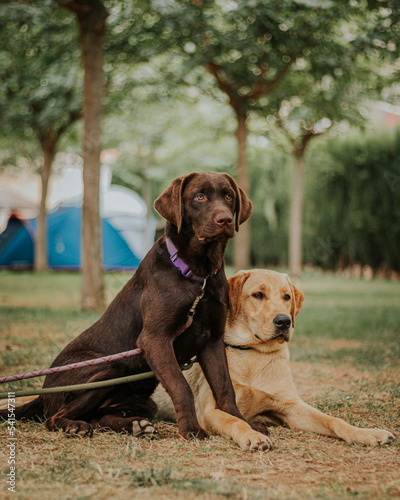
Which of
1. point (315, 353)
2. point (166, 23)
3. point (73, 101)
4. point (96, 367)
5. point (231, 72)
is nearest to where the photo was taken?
point (96, 367)

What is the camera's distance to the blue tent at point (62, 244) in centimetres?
2406

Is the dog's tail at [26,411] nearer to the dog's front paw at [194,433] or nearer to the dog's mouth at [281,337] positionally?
the dog's front paw at [194,433]

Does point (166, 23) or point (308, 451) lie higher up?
point (166, 23)

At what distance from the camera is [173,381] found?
10.8 feet

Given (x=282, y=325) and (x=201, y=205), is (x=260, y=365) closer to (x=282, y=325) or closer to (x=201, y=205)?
(x=282, y=325)

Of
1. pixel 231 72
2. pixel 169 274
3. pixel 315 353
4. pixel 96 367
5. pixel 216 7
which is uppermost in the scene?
pixel 216 7

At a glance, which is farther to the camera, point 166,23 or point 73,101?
point 73,101

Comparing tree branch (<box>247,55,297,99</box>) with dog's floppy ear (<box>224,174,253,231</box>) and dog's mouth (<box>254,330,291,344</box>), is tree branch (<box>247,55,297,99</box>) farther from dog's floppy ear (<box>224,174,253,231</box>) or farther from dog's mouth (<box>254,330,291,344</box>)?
dog's mouth (<box>254,330,291,344</box>)

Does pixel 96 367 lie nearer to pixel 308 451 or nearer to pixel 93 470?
pixel 93 470

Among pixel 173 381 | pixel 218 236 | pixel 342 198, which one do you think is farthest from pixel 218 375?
pixel 342 198

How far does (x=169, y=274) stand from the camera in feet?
11.5

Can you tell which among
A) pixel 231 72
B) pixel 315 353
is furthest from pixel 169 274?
Result: pixel 231 72

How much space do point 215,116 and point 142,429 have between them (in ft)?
64.4

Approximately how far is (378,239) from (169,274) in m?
19.3
